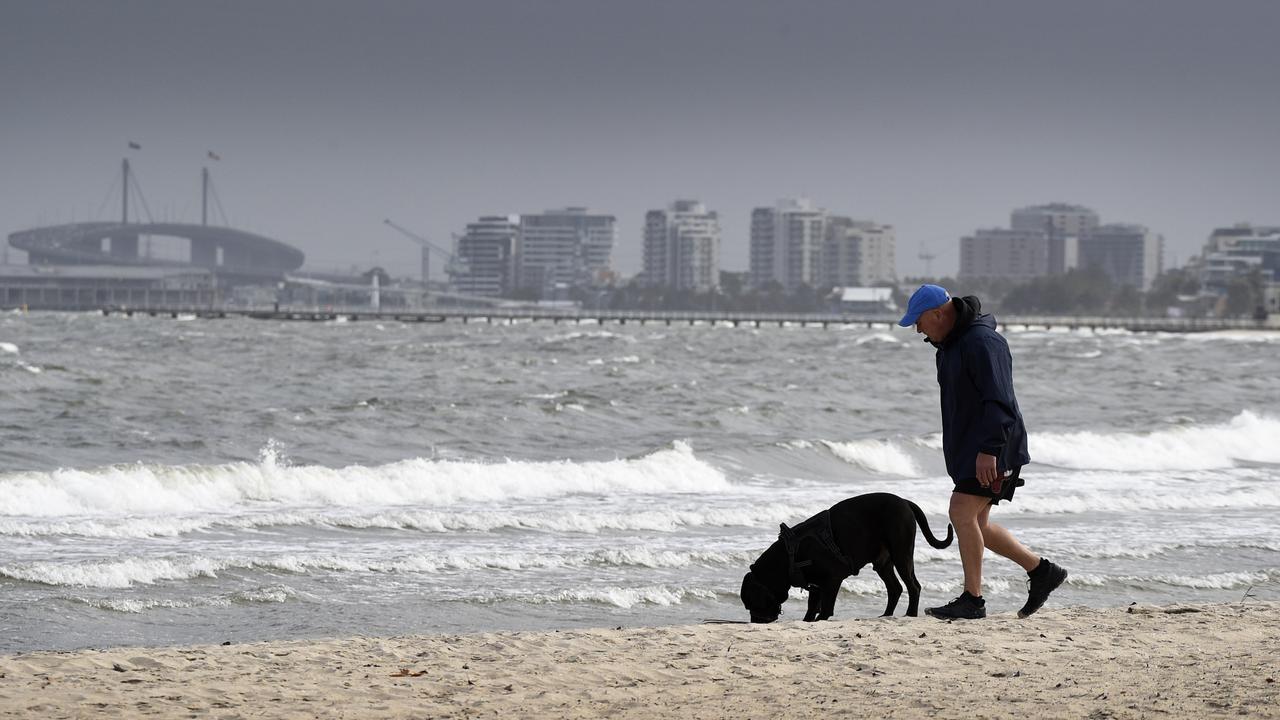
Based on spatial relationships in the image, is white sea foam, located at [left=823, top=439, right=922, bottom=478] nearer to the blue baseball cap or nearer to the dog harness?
the dog harness

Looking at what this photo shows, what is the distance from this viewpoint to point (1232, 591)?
29.5 feet

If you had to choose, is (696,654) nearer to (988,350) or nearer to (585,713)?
(585,713)

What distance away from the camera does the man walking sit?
6.19 m

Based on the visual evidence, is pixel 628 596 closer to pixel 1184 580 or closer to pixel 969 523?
pixel 969 523

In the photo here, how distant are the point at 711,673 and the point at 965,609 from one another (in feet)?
5.05

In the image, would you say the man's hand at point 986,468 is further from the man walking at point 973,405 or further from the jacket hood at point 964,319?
the jacket hood at point 964,319

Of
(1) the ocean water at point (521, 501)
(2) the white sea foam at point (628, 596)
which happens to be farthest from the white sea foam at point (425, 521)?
(2) the white sea foam at point (628, 596)

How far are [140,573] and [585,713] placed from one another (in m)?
4.69

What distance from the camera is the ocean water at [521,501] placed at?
27.8ft

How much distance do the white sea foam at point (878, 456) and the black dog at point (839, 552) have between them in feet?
33.6

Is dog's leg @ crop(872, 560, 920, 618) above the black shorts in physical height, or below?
below

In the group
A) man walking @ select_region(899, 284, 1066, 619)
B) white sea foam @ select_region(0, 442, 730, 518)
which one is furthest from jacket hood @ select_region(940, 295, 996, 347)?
white sea foam @ select_region(0, 442, 730, 518)

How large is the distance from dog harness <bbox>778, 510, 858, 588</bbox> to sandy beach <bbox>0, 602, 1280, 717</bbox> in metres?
0.24

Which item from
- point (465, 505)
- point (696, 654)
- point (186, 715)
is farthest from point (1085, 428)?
point (186, 715)
